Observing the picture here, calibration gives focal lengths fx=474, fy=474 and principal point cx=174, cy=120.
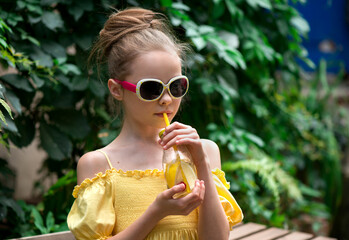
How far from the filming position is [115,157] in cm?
200

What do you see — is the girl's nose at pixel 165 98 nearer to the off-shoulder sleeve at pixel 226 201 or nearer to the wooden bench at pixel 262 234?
the off-shoulder sleeve at pixel 226 201

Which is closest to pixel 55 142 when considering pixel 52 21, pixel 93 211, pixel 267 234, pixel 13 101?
pixel 13 101

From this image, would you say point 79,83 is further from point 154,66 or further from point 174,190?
point 174,190

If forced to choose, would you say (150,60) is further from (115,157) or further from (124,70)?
(115,157)

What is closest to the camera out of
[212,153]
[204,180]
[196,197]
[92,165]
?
[196,197]

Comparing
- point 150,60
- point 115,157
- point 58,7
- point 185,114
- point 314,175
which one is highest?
point 150,60

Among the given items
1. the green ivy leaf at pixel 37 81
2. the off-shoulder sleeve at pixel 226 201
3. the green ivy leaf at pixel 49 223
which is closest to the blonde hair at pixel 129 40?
the off-shoulder sleeve at pixel 226 201

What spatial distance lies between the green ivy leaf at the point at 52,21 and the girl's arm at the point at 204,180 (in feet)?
4.92

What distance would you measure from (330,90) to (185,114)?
262 centimetres

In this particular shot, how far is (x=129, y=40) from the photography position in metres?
2.00

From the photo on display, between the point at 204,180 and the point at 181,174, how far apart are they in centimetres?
15

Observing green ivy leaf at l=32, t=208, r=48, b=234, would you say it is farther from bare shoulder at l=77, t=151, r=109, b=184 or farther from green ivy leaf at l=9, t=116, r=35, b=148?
bare shoulder at l=77, t=151, r=109, b=184

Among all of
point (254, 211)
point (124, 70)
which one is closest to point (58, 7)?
point (124, 70)

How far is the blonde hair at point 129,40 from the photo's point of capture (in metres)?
1.96
